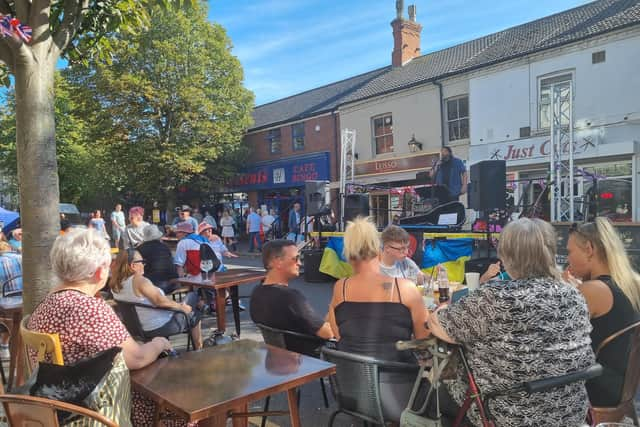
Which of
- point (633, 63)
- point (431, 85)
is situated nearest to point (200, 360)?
point (633, 63)

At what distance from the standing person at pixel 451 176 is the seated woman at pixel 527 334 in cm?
737

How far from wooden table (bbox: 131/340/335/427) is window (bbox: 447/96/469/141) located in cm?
1418

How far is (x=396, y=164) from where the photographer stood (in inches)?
667

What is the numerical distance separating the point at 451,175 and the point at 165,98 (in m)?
14.1

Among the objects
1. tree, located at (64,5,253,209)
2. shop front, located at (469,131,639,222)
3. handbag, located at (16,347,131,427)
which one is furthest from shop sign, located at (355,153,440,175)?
handbag, located at (16,347,131,427)

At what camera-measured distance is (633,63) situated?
11.5 metres

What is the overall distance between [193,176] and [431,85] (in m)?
12.2

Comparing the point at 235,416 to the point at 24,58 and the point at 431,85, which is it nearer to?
the point at 24,58

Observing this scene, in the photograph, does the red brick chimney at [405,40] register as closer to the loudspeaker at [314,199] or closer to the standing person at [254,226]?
the standing person at [254,226]

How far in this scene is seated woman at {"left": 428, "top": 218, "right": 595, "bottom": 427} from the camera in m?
1.87

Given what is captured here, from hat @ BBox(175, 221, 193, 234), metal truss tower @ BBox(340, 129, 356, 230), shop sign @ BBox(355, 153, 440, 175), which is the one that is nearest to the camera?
hat @ BBox(175, 221, 193, 234)

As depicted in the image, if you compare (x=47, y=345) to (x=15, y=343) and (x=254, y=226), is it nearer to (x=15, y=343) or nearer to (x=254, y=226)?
(x=15, y=343)

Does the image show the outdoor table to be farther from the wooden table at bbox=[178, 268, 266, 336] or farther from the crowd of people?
the crowd of people

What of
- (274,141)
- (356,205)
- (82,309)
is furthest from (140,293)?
(274,141)
